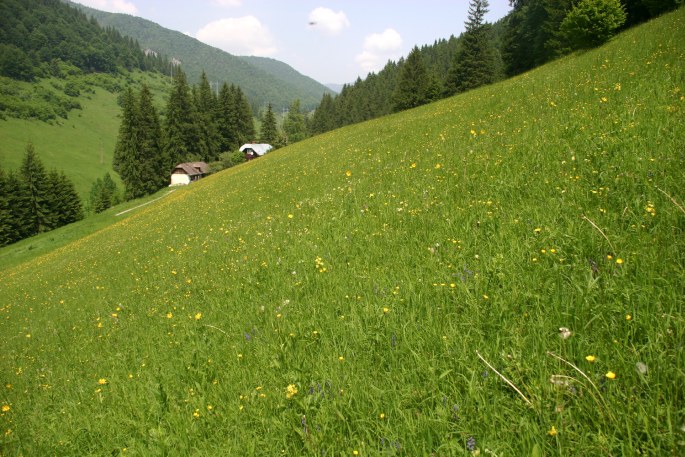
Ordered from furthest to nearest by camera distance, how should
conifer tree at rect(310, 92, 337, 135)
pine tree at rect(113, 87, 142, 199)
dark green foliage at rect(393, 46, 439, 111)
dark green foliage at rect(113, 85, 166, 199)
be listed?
conifer tree at rect(310, 92, 337, 135), dark green foliage at rect(113, 85, 166, 199), pine tree at rect(113, 87, 142, 199), dark green foliage at rect(393, 46, 439, 111)

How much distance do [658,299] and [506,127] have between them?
7502 mm

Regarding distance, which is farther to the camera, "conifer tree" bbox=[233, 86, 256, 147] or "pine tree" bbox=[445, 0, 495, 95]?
"conifer tree" bbox=[233, 86, 256, 147]

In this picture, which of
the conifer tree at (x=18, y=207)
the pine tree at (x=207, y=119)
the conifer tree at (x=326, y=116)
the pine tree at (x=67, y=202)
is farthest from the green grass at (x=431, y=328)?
the conifer tree at (x=326, y=116)

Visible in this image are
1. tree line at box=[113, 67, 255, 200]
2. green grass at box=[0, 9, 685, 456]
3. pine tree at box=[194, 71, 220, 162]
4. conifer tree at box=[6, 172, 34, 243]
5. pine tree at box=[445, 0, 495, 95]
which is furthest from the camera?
pine tree at box=[194, 71, 220, 162]

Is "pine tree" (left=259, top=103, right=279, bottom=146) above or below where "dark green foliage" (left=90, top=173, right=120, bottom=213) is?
above

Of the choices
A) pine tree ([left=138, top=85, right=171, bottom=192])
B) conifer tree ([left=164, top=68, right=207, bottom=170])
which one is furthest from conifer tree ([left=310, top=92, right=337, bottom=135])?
pine tree ([left=138, top=85, right=171, bottom=192])

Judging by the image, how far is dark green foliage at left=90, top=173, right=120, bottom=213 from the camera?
282ft

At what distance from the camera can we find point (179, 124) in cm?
7869

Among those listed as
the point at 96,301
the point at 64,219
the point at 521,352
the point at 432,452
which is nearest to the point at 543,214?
the point at 521,352

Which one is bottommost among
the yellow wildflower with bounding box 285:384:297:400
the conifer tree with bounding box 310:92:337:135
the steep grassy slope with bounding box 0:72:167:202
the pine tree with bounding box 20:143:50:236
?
the yellow wildflower with bounding box 285:384:297:400

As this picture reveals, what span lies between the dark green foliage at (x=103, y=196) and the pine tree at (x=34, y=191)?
19.8 meters

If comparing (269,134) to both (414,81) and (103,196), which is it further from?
(414,81)

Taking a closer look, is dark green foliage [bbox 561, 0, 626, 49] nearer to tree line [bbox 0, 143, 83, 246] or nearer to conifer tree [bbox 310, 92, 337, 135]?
tree line [bbox 0, 143, 83, 246]

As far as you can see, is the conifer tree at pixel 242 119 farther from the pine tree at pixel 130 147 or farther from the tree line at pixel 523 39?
the tree line at pixel 523 39
